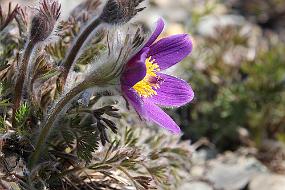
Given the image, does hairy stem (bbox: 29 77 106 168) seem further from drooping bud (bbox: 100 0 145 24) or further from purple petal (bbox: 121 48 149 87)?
drooping bud (bbox: 100 0 145 24)

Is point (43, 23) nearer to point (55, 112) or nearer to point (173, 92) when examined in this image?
point (55, 112)

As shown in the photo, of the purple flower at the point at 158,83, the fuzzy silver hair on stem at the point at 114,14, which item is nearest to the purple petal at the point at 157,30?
the purple flower at the point at 158,83

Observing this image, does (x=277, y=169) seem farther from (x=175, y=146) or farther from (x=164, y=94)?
(x=164, y=94)

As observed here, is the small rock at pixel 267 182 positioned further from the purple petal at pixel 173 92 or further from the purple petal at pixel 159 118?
the purple petal at pixel 159 118

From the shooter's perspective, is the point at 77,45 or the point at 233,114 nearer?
the point at 77,45

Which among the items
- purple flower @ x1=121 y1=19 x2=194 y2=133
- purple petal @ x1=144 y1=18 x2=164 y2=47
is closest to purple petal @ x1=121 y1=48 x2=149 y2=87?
purple flower @ x1=121 y1=19 x2=194 y2=133

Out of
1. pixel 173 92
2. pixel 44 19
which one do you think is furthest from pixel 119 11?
pixel 173 92
